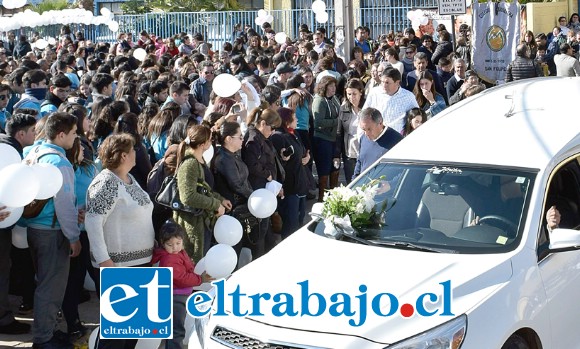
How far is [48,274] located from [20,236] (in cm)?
49

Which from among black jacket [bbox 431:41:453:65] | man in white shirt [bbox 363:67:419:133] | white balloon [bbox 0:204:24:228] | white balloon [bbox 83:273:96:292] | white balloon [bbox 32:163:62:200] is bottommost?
white balloon [bbox 83:273:96:292]

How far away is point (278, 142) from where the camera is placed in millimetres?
9289

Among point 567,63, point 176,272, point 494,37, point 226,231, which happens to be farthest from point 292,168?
point 494,37

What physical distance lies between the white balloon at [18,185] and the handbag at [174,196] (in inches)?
55.4

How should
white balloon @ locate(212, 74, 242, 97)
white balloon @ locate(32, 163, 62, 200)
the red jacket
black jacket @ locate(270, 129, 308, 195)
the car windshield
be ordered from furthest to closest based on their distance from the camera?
white balloon @ locate(212, 74, 242, 97) → black jacket @ locate(270, 129, 308, 195) → the red jacket → white balloon @ locate(32, 163, 62, 200) → the car windshield

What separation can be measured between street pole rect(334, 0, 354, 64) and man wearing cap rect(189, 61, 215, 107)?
527cm

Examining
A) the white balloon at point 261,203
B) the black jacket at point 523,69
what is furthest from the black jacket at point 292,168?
the black jacket at point 523,69

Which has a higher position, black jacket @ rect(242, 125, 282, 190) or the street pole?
the street pole

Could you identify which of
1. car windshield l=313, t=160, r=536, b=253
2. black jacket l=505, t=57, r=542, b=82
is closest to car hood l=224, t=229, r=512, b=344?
car windshield l=313, t=160, r=536, b=253

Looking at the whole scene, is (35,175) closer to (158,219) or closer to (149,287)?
(149,287)

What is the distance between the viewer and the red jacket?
251 inches

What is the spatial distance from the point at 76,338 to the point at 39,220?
3.67 ft

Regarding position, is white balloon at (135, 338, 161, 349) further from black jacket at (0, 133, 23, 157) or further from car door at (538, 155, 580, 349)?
car door at (538, 155, 580, 349)

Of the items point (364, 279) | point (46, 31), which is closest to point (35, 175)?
point (364, 279)
